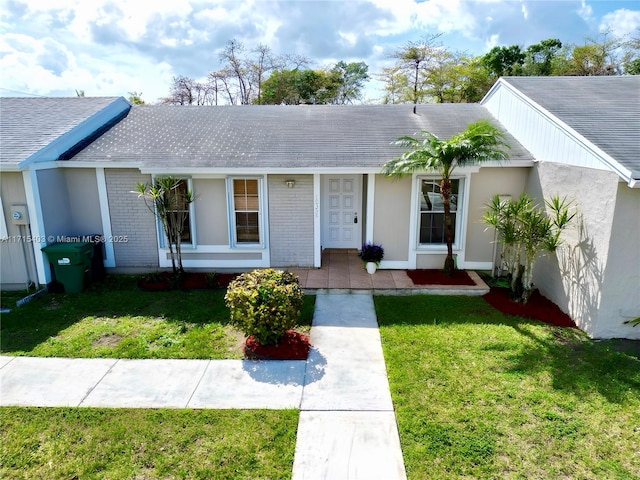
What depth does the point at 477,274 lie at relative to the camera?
992 cm

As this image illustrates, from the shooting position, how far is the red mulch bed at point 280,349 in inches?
248

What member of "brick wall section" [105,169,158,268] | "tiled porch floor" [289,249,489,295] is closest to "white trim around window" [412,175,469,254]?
"tiled porch floor" [289,249,489,295]

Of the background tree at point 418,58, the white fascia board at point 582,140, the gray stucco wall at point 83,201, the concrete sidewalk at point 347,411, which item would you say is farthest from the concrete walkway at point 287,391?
the background tree at point 418,58

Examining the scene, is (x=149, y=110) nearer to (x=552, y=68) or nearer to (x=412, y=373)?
(x=412, y=373)

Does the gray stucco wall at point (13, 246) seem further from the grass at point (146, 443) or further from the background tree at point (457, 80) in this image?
the background tree at point (457, 80)

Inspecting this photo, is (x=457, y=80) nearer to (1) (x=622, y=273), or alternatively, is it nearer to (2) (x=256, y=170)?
(2) (x=256, y=170)

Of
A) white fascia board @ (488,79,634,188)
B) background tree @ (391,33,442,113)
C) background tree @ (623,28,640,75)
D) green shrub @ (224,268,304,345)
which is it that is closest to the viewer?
green shrub @ (224,268,304,345)

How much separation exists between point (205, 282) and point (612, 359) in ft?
26.7

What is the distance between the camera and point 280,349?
6.40 m

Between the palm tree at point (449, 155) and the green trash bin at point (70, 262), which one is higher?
the palm tree at point (449, 155)

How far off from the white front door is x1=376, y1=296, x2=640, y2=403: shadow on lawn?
3.61m

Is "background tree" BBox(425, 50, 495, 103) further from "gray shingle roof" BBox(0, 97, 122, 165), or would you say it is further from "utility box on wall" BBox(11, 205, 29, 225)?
"utility box on wall" BBox(11, 205, 29, 225)

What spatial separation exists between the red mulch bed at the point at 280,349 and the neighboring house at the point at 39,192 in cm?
595

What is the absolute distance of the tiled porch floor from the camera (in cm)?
898
